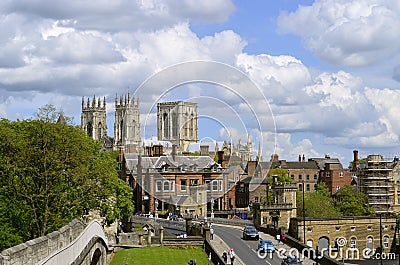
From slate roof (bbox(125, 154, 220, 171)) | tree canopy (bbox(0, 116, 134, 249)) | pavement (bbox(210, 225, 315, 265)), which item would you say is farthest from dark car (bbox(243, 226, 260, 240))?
slate roof (bbox(125, 154, 220, 171))

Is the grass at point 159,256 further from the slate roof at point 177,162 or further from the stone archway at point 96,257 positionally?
the slate roof at point 177,162

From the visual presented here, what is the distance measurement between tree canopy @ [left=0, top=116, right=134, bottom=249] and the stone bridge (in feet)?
38.6

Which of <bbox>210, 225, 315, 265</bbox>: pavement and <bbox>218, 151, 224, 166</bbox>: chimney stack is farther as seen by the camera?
<bbox>218, 151, 224, 166</bbox>: chimney stack

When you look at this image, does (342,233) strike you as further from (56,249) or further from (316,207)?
(56,249)

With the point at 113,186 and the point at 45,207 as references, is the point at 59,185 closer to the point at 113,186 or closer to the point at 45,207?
the point at 45,207

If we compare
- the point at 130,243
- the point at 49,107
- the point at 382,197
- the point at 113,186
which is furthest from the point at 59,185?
the point at 382,197

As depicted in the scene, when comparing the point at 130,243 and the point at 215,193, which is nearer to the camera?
the point at 130,243

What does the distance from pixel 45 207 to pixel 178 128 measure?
5959 inches

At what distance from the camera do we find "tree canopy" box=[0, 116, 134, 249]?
1837 inches

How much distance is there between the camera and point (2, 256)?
16562 mm

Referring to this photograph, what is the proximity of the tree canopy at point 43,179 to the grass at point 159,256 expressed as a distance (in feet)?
16.6

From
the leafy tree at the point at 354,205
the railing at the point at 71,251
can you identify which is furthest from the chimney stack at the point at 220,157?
the railing at the point at 71,251

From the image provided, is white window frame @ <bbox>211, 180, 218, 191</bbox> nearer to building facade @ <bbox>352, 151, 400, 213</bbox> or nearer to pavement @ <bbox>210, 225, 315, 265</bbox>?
building facade @ <bbox>352, 151, 400, 213</bbox>

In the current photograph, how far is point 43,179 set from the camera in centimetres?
4853
